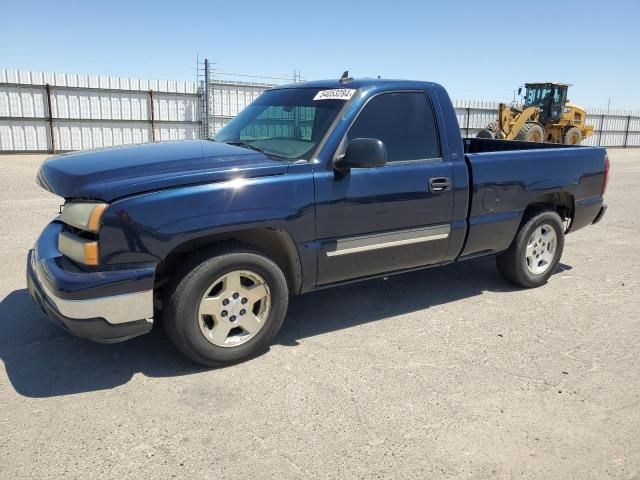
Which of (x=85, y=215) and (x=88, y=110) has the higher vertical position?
(x=88, y=110)

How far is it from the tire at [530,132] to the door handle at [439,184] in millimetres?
18196

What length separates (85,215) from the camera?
9.67ft

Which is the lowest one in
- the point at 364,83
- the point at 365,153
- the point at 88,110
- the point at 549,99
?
the point at 365,153

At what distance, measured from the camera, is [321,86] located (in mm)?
4230

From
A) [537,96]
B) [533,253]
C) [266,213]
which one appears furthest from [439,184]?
[537,96]

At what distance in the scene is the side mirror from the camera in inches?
135

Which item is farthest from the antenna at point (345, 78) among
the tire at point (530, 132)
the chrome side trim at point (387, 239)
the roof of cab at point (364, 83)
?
the tire at point (530, 132)

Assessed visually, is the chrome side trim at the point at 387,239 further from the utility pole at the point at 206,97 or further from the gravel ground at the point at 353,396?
the utility pole at the point at 206,97

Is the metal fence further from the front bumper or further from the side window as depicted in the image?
the front bumper

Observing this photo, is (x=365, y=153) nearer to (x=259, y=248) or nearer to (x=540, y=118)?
(x=259, y=248)

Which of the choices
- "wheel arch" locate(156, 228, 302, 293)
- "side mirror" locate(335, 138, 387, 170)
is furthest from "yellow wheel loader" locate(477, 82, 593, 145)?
"wheel arch" locate(156, 228, 302, 293)

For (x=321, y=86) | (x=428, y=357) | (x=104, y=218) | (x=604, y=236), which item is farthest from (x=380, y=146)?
(x=604, y=236)

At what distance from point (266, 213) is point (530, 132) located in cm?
2024

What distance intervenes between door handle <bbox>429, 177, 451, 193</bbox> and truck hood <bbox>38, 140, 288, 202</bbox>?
1258 mm
